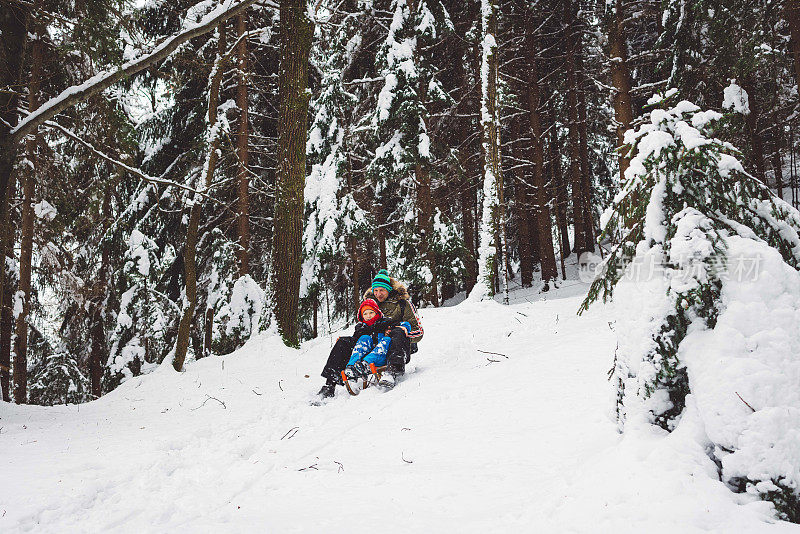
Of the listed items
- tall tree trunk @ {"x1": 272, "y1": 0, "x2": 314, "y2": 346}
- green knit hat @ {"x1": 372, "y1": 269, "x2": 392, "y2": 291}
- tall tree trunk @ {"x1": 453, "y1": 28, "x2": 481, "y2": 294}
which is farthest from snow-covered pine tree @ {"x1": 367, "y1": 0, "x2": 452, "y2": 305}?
green knit hat @ {"x1": 372, "y1": 269, "x2": 392, "y2": 291}

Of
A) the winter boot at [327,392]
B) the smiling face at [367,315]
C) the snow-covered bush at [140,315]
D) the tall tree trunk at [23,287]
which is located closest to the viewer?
the winter boot at [327,392]

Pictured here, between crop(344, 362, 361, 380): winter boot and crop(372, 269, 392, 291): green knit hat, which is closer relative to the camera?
crop(344, 362, 361, 380): winter boot

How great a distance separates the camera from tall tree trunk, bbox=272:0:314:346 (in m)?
7.65

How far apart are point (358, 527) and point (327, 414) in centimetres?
259

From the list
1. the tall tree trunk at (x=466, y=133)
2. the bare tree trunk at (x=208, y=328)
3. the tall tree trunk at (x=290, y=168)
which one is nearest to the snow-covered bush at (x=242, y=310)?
the bare tree trunk at (x=208, y=328)

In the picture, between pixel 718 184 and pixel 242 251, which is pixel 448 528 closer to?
pixel 718 184

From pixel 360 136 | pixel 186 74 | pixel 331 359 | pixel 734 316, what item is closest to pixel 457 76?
pixel 360 136

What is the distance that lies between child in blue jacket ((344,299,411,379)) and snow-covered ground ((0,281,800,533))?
0.35 meters

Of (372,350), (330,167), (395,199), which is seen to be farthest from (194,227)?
(395,199)

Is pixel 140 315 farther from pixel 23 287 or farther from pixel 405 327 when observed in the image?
pixel 405 327

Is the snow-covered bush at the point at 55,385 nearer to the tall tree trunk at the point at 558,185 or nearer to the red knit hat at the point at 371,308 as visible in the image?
the red knit hat at the point at 371,308

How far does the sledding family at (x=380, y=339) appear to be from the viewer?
18.9 feet

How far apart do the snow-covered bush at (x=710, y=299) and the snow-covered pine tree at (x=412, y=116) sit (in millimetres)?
9563

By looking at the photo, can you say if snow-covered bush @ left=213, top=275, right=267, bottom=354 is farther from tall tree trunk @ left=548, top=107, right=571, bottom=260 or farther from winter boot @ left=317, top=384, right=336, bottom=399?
tall tree trunk @ left=548, top=107, right=571, bottom=260
